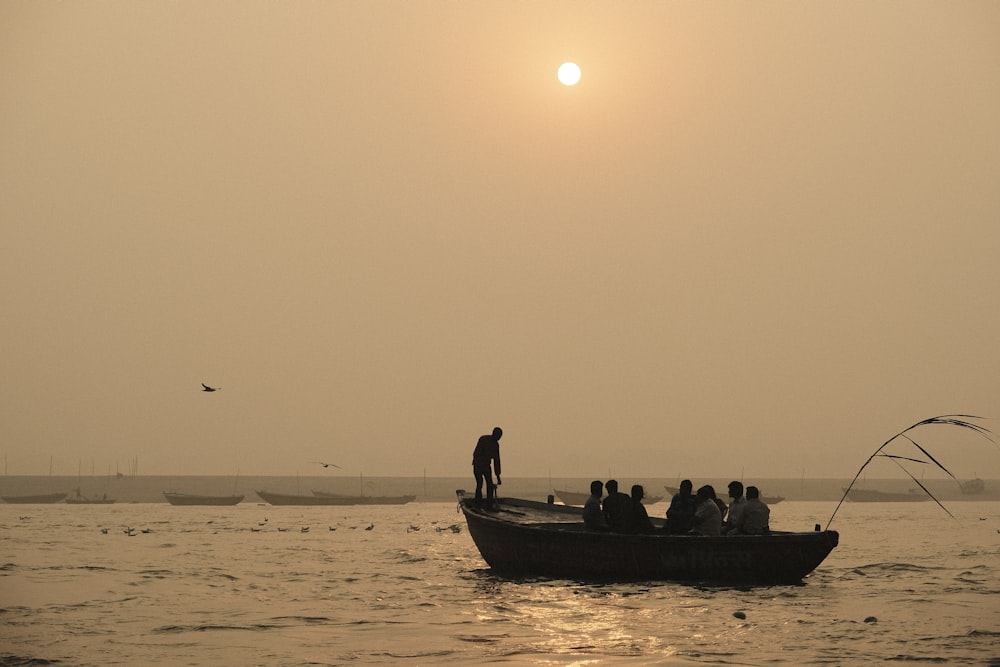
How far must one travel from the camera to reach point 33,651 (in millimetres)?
16734

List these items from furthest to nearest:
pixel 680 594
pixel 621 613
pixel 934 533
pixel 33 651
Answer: pixel 934 533 < pixel 680 594 < pixel 621 613 < pixel 33 651

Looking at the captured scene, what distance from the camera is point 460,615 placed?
69.0 feet

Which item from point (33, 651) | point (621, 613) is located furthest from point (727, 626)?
point (33, 651)

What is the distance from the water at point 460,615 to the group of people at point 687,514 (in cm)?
126

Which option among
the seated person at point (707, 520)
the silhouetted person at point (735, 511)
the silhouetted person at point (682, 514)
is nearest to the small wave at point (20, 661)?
the silhouetted person at point (682, 514)

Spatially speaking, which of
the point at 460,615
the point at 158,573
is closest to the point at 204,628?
the point at 460,615

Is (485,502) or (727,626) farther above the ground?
(485,502)

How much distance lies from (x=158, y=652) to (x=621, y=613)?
8047mm

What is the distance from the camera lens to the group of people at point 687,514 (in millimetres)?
23609

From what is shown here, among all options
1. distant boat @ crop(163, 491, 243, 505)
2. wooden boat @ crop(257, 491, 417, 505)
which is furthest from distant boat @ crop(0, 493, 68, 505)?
wooden boat @ crop(257, 491, 417, 505)

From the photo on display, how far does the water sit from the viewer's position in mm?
16406

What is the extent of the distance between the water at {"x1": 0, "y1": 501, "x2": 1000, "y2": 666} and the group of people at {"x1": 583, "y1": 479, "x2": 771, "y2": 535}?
1264 mm

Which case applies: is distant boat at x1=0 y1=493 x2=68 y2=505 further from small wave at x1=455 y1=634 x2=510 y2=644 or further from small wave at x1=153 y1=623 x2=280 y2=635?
small wave at x1=455 y1=634 x2=510 y2=644

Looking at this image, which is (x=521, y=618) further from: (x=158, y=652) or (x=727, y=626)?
(x=158, y=652)
